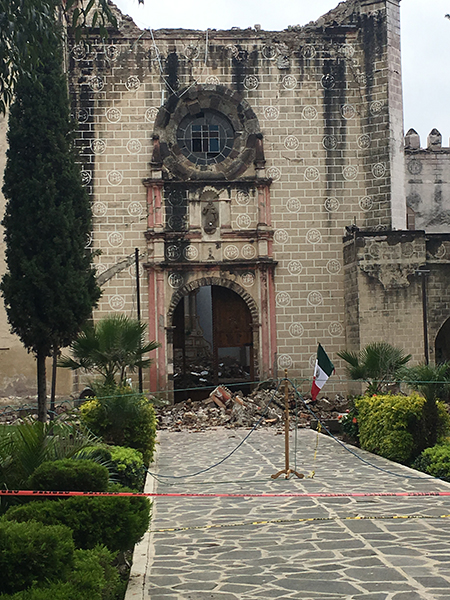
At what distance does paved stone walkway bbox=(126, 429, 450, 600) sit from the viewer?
5.42 meters

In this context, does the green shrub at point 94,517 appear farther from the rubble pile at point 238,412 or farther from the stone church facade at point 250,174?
the stone church facade at point 250,174

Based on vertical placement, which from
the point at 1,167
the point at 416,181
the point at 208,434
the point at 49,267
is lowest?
the point at 208,434

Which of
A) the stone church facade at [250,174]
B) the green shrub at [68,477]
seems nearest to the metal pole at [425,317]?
the stone church facade at [250,174]

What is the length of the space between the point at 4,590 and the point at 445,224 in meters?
28.8

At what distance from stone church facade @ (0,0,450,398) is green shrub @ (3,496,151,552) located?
48.5ft

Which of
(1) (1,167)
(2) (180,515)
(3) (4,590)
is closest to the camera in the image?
(3) (4,590)

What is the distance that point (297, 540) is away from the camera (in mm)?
6828

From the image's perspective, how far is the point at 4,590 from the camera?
392 centimetres

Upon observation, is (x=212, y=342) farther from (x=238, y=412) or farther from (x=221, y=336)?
(x=238, y=412)

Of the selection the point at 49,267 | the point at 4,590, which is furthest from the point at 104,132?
the point at 4,590

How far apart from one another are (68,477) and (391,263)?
1561 centimetres

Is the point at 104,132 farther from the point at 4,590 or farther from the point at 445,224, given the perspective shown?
the point at 4,590

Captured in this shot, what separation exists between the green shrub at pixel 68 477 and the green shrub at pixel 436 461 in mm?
5877

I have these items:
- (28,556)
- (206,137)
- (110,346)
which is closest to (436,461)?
(110,346)
